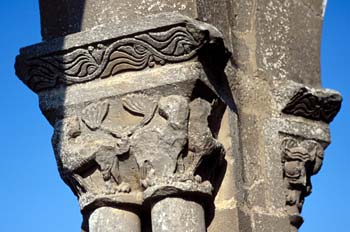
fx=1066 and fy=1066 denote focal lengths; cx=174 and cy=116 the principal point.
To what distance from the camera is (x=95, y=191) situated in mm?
4500

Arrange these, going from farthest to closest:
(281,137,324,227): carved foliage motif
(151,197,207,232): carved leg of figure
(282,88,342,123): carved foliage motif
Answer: (282,88,342,123): carved foliage motif < (281,137,324,227): carved foliage motif < (151,197,207,232): carved leg of figure

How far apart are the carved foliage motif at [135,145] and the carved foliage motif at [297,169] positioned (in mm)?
556

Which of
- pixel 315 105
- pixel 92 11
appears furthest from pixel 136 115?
pixel 315 105

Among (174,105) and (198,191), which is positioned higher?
(174,105)

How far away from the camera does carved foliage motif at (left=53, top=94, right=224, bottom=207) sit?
4383 mm

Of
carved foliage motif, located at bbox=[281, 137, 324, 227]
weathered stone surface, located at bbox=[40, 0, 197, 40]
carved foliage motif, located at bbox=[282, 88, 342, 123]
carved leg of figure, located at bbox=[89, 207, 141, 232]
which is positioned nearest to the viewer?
carved leg of figure, located at bbox=[89, 207, 141, 232]

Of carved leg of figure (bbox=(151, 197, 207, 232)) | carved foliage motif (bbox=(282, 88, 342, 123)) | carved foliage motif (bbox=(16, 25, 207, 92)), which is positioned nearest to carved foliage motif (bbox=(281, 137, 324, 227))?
carved foliage motif (bbox=(282, 88, 342, 123))

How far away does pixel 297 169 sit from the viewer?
16.5 ft

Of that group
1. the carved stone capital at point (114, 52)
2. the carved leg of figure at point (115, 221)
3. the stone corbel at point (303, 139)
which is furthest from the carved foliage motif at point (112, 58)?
the stone corbel at point (303, 139)

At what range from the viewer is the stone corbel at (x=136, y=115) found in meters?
4.39

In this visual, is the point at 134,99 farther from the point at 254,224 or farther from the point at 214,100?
the point at 254,224

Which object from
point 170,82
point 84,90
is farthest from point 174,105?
point 84,90

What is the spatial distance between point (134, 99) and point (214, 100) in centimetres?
36

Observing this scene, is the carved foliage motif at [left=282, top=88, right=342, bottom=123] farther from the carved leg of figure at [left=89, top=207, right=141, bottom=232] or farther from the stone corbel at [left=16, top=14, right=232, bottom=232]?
the carved leg of figure at [left=89, top=207, right=141, bottom=232]
